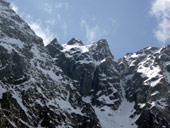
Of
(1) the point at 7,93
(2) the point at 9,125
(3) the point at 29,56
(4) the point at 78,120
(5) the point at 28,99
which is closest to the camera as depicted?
(2) the point at 9,125

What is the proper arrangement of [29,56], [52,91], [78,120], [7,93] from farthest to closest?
[29,56] → [52,91] → [78,120] → [7,93]

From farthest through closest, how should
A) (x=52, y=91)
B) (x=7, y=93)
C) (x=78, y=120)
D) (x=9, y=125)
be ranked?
(x=52, y=91), (x=78, y=120), (x=7, y=93), (x=9, y=125)

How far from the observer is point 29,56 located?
649ft

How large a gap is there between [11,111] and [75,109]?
6109 centimetres

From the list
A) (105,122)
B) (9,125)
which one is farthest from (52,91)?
(9,125)

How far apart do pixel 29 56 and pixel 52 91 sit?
3387cm

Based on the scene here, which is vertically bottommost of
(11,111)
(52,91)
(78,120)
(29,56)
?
(11,111)

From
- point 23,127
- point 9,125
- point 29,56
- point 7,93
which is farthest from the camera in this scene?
point 29,56

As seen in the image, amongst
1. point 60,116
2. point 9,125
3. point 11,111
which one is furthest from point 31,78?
point 9,125

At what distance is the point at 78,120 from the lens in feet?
543

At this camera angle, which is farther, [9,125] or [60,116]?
[60,116]

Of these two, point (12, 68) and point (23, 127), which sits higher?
point (12, 68)

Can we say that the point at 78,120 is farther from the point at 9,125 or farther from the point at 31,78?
the point at 9,125

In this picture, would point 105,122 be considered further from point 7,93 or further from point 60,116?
point 7,93
